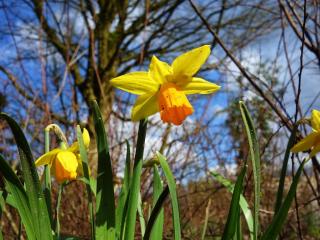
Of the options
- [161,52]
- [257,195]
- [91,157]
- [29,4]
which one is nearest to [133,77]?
[257,195]

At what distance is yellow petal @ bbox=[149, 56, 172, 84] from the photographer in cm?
101

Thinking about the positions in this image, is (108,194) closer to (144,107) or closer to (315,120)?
(144,107)

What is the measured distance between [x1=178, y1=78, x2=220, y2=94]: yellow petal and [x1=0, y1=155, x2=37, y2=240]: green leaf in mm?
438

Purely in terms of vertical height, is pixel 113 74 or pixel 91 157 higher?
pixel 113 74

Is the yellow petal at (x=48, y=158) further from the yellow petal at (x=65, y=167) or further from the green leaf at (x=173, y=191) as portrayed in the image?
the green leaf at (x=173, y=191)

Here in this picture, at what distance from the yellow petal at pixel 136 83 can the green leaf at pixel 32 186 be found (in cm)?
23

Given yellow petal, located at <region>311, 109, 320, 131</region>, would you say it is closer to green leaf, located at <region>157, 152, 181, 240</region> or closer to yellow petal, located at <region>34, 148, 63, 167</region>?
green leaf, located at <region>157, 152, 181, 240</region>

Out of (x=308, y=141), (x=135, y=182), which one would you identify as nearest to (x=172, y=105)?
(x=135, y=182)

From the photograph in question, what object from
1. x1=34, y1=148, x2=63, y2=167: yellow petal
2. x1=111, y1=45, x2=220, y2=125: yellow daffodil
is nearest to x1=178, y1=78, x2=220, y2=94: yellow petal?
x1=111, y1=45, x2=220, y2=125: yellow daffodil

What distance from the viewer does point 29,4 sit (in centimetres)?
717

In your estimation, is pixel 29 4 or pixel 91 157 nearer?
pixel 91 157

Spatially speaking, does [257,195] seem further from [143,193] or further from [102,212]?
[143,193]

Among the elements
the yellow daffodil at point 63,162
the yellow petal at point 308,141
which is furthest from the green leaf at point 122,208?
the yellow petal at point 308,141

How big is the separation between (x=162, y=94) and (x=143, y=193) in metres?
2.05
